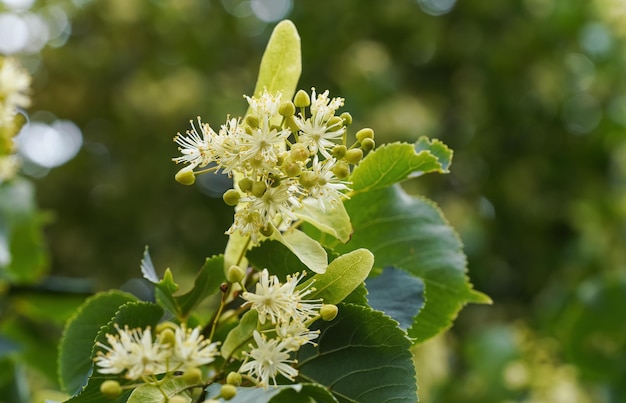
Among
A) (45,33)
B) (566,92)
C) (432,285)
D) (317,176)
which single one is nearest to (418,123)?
(566,92)

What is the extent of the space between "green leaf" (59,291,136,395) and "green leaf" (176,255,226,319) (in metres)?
0.10

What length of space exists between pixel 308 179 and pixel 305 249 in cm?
6

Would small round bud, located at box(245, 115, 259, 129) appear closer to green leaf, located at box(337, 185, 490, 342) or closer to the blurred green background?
green leaf, located at box(337, 185, 490, 342)

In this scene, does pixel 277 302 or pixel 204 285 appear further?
pixel 204 285

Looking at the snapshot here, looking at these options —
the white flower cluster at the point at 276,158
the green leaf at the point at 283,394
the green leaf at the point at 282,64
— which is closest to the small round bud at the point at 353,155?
the white flower cluster at the point at 276,158

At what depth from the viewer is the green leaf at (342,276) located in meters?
0.64

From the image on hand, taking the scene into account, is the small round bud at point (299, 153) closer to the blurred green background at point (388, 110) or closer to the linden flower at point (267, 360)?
the linden flower at point (267, 360)

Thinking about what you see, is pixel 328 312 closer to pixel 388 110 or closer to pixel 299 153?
pixel 299 153

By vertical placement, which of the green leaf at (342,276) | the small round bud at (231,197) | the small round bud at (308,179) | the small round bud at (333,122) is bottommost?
the green leaf at (342,276)

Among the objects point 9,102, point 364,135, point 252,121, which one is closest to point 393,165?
point 364,135

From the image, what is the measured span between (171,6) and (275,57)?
347cm

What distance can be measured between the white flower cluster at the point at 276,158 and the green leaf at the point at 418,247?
0.17 metres

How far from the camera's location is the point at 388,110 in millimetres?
3479

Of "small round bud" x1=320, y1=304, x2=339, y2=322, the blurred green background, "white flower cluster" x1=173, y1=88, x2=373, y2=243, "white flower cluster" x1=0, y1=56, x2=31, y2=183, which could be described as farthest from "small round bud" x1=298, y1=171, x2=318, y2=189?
the blurred green background
